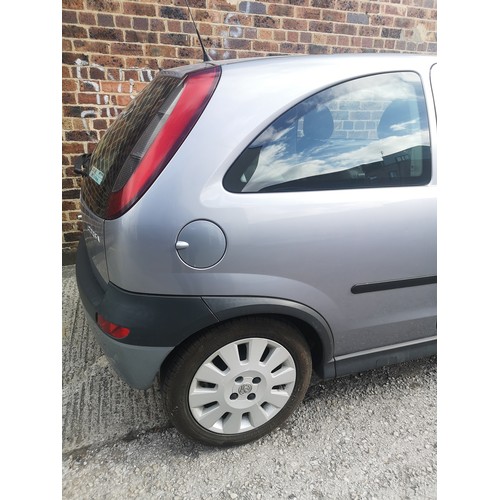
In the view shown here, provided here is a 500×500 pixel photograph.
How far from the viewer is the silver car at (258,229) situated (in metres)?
1.44

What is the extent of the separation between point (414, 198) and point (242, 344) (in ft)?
3.23

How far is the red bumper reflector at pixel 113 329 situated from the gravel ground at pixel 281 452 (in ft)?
2.21

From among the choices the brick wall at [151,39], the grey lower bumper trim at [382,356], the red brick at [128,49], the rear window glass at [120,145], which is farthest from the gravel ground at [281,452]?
the red brick at [128,49]

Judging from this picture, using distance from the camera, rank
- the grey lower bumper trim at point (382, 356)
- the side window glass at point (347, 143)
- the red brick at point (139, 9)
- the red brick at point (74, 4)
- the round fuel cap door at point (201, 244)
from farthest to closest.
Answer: the red brick at point (139, 9), the red brick at point (74, 4), the grey lower bumper trim at point (382, 356), the side window glass at point (347, 143), the round fuel cap door at point (201, 244)

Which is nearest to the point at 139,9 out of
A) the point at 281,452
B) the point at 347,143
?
the point at 347,143

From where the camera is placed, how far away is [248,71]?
1547mm

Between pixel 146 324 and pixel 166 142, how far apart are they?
691mm

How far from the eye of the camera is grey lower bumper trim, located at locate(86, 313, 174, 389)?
1520mm

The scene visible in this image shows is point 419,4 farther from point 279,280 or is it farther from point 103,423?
point 103,423

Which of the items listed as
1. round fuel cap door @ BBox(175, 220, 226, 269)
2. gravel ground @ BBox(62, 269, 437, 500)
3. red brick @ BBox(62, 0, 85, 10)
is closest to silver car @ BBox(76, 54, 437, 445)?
round fuel cap door @ BBox(175, 220, 226, 269)

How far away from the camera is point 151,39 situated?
11.1 feet

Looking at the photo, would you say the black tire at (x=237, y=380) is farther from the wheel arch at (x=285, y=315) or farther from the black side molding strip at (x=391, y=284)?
the black side molding strip at (x=391, y=284)

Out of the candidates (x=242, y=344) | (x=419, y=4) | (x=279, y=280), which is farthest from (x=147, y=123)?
(x=419, y=4)

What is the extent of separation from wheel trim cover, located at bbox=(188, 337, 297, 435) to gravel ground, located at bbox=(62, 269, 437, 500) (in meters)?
0.18
